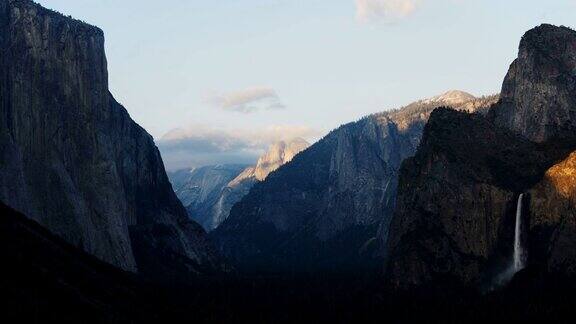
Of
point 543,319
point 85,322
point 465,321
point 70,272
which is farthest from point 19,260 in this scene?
point 543,319

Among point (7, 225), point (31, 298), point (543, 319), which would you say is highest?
point (7, 225)

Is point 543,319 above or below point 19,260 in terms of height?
below

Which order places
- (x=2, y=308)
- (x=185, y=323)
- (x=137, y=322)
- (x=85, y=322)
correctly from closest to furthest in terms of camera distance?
(x=2, y=308), (x=85, y=322), (x=137, y=322), (x=185, y=323)

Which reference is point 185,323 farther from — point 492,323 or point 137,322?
point 492,323

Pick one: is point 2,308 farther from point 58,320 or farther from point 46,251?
point 46,251

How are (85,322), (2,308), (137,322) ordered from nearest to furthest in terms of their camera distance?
(2,308), (85,322), (137,322)

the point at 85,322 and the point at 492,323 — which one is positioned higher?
the point at 85,322

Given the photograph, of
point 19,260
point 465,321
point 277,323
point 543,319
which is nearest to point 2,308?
point 19,260

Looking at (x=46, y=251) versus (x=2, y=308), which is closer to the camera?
(x=2, y=308)

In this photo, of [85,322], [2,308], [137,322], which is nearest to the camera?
[2,308]
